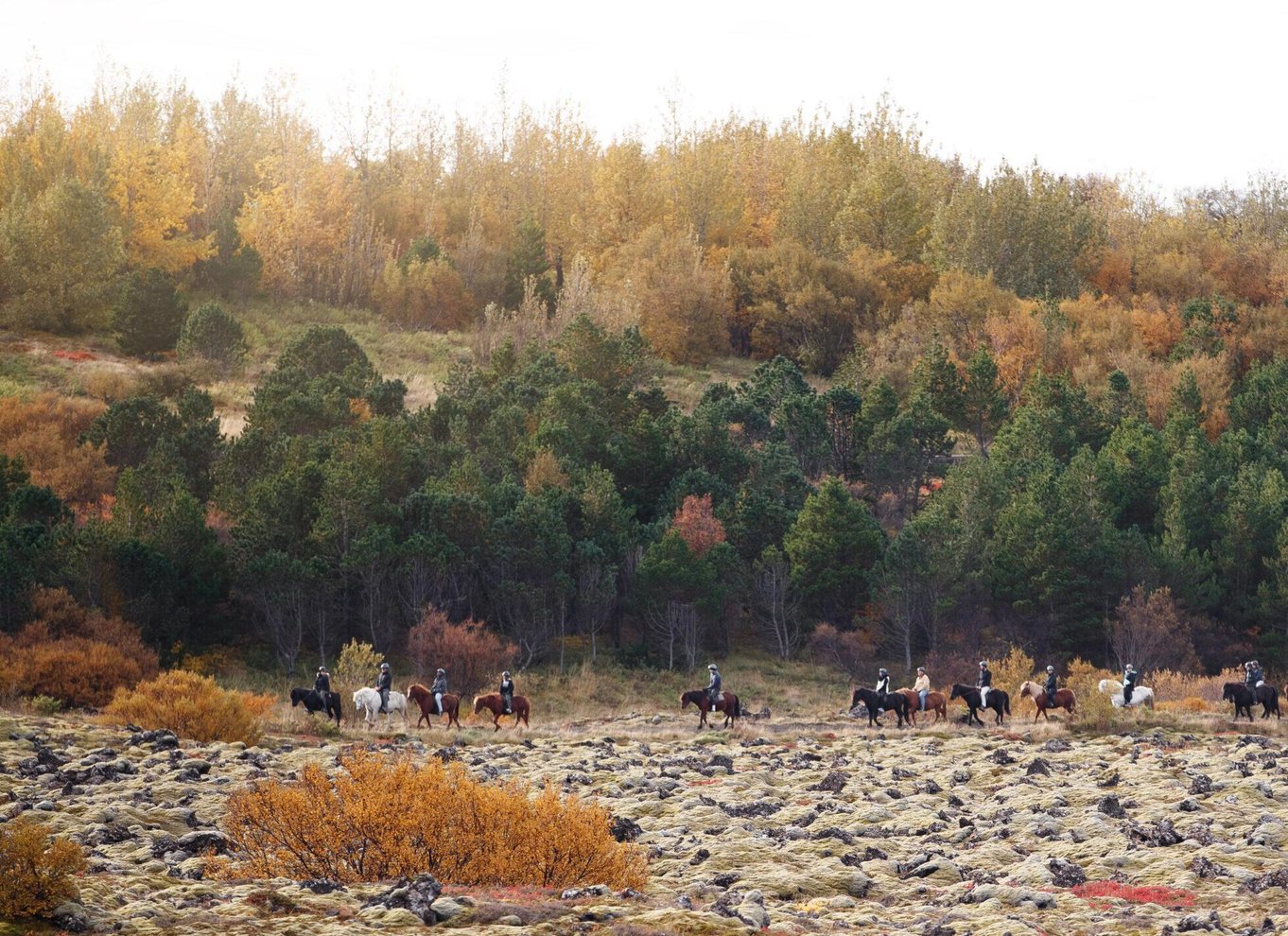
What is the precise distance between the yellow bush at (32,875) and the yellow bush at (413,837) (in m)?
2.70

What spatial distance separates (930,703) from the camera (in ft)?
123

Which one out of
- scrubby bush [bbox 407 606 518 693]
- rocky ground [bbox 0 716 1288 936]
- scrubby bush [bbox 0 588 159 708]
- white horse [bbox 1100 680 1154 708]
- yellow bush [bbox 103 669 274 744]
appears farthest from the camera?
scrubby bush [bbox 407 606 518 693]

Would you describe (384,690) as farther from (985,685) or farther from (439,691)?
(985,685)

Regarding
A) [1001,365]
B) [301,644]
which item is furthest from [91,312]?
[1001,365]

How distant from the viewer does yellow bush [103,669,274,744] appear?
97.6ft

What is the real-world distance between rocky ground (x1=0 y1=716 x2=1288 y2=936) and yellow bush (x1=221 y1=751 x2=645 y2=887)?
56cm

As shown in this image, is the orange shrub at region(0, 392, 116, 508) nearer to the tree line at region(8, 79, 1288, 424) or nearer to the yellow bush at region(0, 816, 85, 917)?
the tree line at region(8, 79, 1288, 424)

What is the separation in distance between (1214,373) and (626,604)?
4260 cm

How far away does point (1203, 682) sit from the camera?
161ft

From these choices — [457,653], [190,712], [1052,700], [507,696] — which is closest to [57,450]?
[457,653]

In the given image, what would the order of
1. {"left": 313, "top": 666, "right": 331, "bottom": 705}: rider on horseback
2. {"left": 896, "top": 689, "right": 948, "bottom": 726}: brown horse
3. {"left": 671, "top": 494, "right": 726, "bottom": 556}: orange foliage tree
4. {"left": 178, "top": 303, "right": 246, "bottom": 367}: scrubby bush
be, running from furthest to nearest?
{"left": 178, "top": 303, "right": 246, "bottom": 367}: scrubby bush
{"left": 671, "top": 494, "right": 726, "bottom": 556}: orange foliage tree
{"left": 896, "top": 689, "right": 948, "bottom": 726}: brown horse
{"left": 313, "top": 666, "right": 331, "bottom": 705}: rider on horseback

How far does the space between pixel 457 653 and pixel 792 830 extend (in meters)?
28.2

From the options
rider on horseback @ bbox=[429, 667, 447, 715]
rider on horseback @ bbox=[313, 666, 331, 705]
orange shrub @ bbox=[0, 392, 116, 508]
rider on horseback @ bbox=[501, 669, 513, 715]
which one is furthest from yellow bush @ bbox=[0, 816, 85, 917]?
orange shrub @ bbox=[0, 392, 116, 508]

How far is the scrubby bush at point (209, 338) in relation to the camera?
7494 cm
